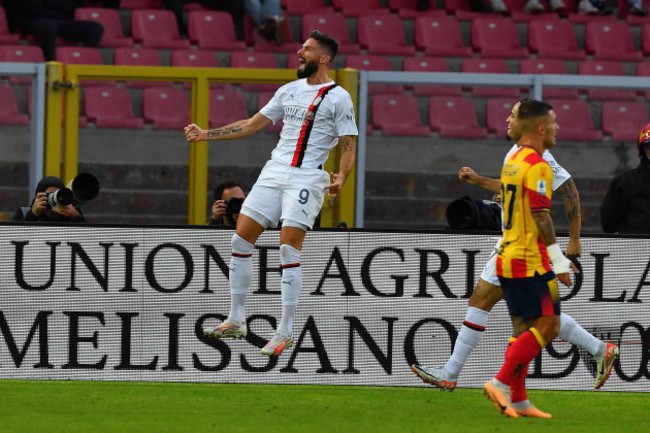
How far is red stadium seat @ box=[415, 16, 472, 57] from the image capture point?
15.6m

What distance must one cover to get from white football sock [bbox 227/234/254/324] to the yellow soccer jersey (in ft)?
6.11

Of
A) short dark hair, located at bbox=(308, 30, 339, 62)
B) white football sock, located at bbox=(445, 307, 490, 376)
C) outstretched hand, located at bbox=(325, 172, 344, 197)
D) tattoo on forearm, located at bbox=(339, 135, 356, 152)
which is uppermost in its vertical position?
short dark hair, located at bbox=(308, 30, 339, 62)

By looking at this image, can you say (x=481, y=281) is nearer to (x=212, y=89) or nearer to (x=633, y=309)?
(x=633, y=309)

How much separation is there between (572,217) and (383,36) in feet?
29.5

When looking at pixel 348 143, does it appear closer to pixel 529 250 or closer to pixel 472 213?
→ pixel 472 213

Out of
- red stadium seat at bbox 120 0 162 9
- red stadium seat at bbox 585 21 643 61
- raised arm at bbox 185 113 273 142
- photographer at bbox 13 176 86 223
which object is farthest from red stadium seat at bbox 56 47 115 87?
raised arm at bbox 185 113 273 142

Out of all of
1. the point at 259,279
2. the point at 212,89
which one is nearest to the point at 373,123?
the point at 212,89

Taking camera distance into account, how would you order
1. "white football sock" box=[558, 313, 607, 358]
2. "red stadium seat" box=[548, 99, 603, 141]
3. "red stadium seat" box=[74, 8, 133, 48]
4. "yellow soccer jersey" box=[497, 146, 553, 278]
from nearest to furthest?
"yellow soccer jersey" box=[497, 146, 553, 278]
"white football sock" box=[558, 313, 607, 358]
"red stadium seat" box=[548, 99, 603, 141]
"red stadium seat" box=[74, 8, 133, 48]

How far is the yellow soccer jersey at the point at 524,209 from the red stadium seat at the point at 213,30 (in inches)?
360

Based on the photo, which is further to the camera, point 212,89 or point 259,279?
point 212,89

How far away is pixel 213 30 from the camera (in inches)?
603

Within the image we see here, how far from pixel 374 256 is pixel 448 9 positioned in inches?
349

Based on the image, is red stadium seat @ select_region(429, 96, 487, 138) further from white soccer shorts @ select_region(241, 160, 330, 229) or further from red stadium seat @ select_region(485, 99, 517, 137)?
white soccer shorts @ select_region(241, 160, 330, 229)

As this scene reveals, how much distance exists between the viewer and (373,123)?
12312 millimetres
